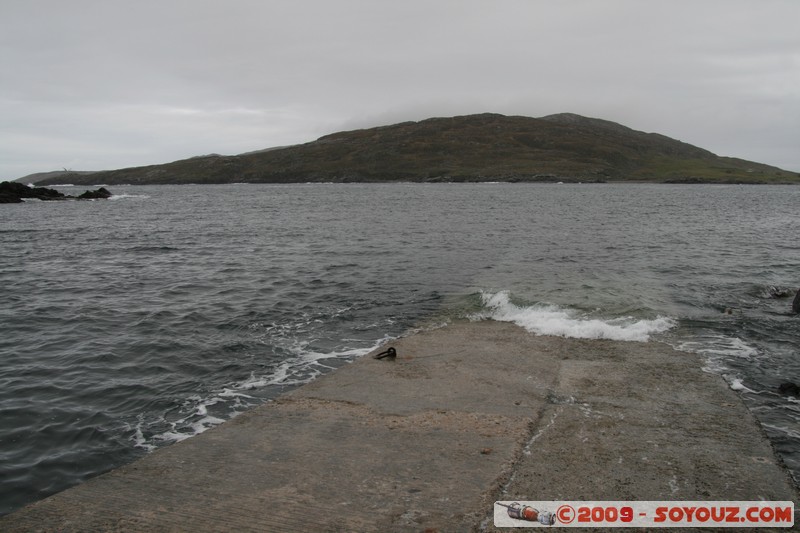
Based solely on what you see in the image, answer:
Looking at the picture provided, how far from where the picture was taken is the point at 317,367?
13945 millimetres

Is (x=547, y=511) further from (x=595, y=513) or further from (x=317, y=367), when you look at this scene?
(x=317, y=367)

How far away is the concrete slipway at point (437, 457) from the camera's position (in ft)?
23.0

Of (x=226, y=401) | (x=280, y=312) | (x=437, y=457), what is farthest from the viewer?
(x=280, y=312)

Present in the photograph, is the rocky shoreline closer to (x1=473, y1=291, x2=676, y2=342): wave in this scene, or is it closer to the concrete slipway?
(x1=473, y1=291, x2=676, y2=342): wave

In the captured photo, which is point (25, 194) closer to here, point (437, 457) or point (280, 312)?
point (280, 312)

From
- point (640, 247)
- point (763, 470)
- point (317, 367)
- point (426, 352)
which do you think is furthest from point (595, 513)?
point (640, 247)

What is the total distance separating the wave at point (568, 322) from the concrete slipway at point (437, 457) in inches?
119

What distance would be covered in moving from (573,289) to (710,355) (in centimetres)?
802

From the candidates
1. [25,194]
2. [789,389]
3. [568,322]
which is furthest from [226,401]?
[25,194]

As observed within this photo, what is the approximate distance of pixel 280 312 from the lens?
19484mm

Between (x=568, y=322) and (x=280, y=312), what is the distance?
33.5ft

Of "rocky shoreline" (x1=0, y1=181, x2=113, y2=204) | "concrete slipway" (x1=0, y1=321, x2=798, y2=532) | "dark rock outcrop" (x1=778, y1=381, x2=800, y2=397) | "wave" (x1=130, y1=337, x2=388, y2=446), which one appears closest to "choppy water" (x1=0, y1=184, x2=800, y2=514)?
"wave" (x1=130, y1=337, x2=388, y2=446)

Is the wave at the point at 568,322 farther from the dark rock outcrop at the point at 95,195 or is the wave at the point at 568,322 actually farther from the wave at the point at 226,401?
the dark rock outcrop at the point at 95,195

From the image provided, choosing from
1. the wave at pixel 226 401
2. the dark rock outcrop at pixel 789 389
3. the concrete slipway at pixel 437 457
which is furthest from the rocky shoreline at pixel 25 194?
the dark rock outcrop at pixel 789 389
